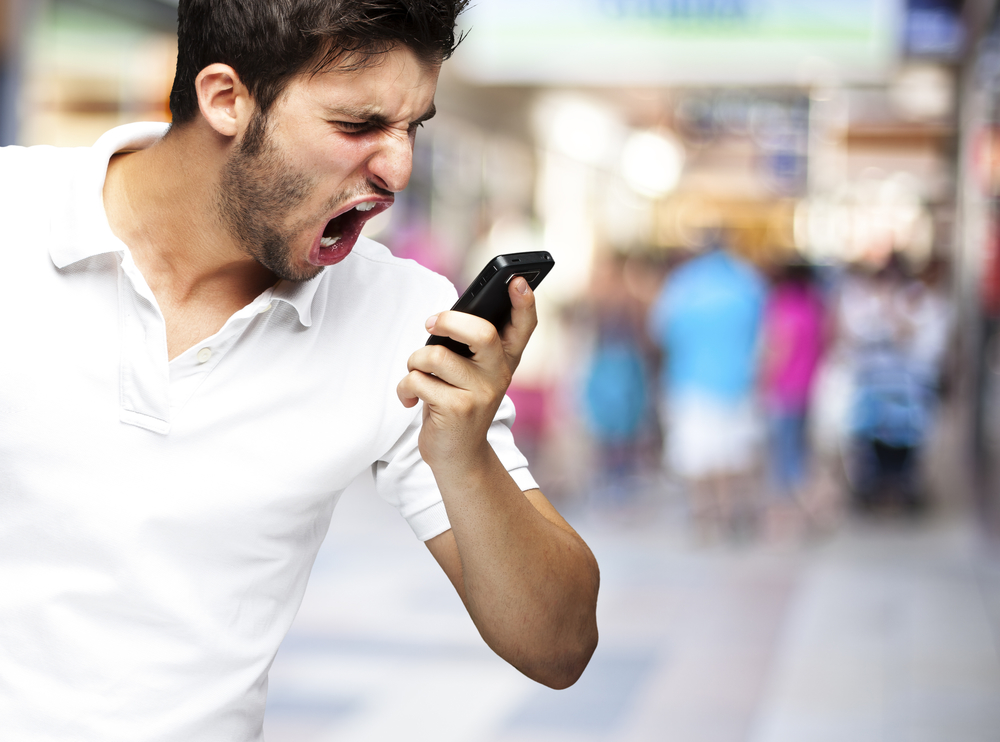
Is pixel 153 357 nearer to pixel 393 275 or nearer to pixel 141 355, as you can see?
pixel 141 355

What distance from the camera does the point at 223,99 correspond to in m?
1.56

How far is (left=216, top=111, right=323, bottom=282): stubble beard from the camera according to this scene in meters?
1.53

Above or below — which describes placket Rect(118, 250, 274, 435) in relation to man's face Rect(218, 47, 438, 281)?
below

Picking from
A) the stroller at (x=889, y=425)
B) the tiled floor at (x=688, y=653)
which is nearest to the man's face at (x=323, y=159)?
the tiled floor at (x=688, y=653)

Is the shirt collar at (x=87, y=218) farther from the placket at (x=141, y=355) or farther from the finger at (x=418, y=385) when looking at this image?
the finger at (x=418, y=385)

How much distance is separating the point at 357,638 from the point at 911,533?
14.4 feet

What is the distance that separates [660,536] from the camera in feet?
26.6

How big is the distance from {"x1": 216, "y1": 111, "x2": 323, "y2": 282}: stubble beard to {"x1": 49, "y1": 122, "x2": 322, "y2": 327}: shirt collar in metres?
0.04

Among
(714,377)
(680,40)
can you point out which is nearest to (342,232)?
(714,377)

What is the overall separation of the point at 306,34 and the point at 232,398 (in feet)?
1.52

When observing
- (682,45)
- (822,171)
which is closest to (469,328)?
(682,45)

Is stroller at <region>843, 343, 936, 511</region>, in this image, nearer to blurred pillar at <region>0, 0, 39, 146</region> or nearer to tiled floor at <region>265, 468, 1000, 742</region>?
tiled floor at <region>265, 468, 1000, 742</region>

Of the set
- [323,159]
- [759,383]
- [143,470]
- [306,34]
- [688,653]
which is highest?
[306,34]

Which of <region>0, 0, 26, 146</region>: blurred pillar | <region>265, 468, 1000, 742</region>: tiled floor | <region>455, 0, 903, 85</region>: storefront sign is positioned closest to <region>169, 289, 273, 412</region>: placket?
<region>265, 468, 1000, 742</region>: tiled floor
